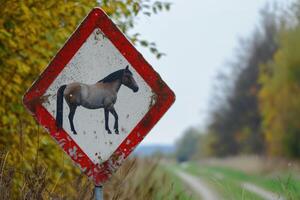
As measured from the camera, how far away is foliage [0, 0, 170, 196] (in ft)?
30.9

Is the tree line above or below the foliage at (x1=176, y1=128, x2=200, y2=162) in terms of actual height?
below

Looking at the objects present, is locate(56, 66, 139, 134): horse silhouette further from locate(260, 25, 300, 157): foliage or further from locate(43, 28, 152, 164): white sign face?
locate(260, 25, 300, 157): foliage

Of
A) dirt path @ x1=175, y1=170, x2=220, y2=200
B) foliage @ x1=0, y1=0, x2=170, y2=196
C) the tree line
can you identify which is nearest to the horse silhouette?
foliage @ x1=0, y1=0, x2=170, y2=196

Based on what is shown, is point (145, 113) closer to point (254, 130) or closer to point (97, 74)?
point (97, 74)

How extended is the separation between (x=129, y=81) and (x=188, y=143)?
155 metres

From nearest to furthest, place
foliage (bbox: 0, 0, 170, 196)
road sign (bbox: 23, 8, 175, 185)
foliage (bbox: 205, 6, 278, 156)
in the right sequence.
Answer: road sign (bbox: 23, 8, 175, 185) → foliage (bbox: 0, 0, 170, 196) → foliage (bbox: 205, 6, 278, 156)

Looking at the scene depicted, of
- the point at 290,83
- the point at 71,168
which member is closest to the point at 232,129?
the point at 290,83

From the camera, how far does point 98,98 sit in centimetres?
609

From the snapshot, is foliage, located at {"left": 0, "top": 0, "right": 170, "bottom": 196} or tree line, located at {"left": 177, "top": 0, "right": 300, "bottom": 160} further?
tree line, located at {"left": 177, "top": 0, "right": 300, "bottom": 160}

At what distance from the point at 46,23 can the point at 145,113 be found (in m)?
3.89

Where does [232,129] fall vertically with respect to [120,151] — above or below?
above

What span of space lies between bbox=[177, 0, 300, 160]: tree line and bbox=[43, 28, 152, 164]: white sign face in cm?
4190

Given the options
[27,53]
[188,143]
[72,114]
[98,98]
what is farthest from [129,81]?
[188,143]

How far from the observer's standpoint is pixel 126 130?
6.08 metres
